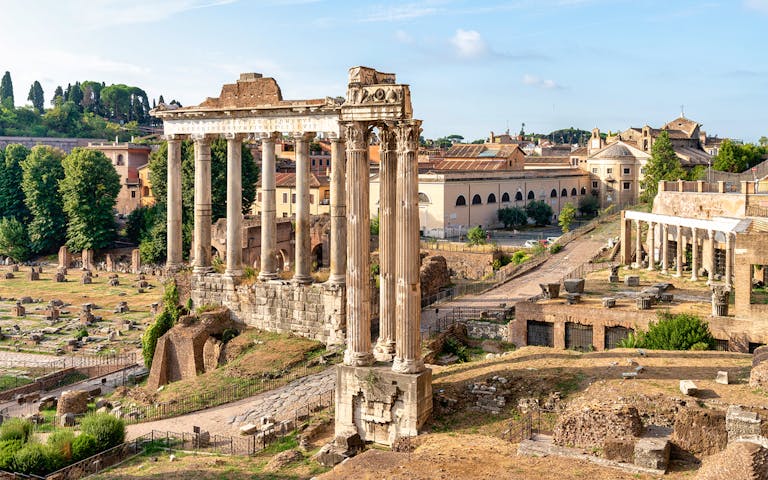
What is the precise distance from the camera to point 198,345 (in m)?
32.4

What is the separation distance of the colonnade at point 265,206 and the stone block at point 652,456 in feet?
53.8

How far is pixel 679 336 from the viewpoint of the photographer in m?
27.2

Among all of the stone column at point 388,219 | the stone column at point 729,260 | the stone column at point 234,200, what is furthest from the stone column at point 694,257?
the stone column at point 388,219

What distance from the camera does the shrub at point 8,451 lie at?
853 inches

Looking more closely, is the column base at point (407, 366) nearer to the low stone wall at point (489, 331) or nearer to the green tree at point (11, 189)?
the low stone wall at point (489, 331)

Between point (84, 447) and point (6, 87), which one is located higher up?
point (6, 87)

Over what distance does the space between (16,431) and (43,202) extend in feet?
185

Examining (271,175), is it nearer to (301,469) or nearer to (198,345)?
(198,345)

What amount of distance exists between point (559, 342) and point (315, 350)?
10.1 m

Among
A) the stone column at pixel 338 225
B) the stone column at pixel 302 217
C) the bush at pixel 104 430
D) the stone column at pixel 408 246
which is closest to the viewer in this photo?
the stone column at pixel 408 246

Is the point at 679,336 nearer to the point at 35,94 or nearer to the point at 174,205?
the point at 174,205

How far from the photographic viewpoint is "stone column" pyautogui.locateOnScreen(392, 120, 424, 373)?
20438 millimetres

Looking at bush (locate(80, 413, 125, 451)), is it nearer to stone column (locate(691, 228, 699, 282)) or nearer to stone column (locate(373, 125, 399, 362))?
stone column (locate(373, 125, 399, 362))

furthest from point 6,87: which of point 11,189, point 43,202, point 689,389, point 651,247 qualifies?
point 689,389
